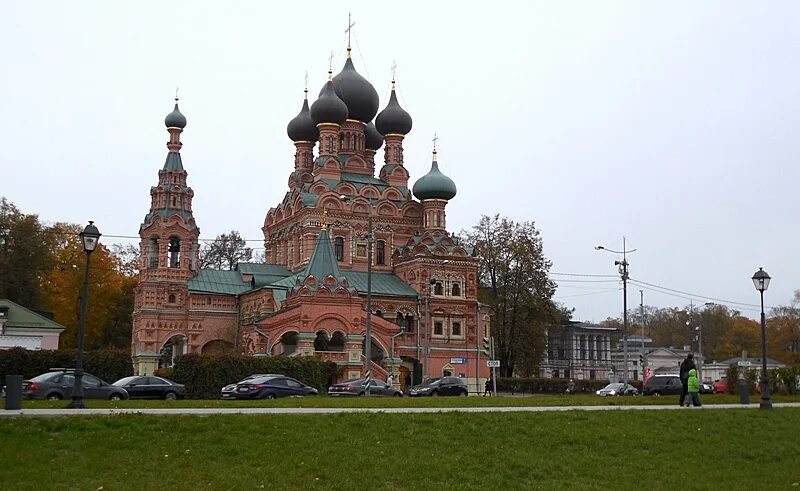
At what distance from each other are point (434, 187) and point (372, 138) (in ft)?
25.0

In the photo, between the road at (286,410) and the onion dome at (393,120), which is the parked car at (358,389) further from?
the onion dome at (393,120)

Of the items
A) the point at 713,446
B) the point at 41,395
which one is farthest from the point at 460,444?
the point at 41,395

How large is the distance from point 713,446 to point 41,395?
19929 mm

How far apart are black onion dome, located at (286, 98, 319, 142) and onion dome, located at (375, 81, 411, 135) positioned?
4517mm

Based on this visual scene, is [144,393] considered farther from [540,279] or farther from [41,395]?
[540,279]

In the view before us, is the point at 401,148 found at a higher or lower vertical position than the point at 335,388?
higher

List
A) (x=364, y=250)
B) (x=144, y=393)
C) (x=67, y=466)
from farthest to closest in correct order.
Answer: (x=364, y=250) < (x=144, y=393) < (x=67, y=466)

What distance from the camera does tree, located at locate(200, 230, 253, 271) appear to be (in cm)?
8619

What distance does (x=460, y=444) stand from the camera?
1752 cm

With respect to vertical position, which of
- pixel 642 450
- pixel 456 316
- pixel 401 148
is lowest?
pixel 642 450

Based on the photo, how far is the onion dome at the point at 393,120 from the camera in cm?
6444

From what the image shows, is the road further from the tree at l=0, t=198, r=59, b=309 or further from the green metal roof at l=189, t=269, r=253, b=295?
the tree at l=0, t=198, r=59, b=309

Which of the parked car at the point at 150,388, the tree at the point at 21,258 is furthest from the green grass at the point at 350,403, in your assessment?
the tree at the point at 21,258

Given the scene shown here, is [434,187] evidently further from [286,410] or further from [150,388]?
[286,410]
